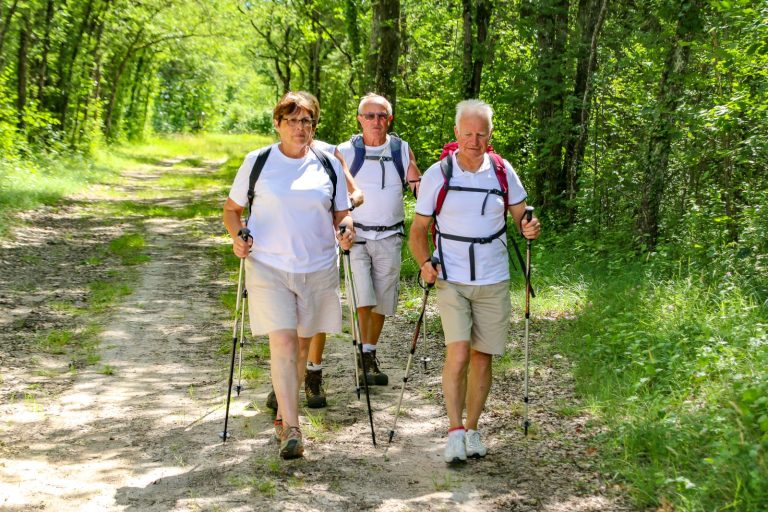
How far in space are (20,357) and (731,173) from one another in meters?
7.64

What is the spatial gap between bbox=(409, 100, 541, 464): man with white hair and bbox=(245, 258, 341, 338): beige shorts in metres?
0.66

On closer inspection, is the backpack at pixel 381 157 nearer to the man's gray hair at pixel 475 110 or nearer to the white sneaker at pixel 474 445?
the man's gray hair at pixel 475 110

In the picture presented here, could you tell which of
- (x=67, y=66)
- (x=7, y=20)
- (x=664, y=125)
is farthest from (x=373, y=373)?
(x=67, y=66)

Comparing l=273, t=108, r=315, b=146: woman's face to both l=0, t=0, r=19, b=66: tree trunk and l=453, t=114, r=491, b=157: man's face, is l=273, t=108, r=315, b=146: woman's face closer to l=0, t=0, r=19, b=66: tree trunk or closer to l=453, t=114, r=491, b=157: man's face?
l=453, t=114, r=491, b=157: man's face

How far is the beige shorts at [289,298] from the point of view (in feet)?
17.0

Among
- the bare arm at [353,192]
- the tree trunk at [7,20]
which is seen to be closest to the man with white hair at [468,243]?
the bare arm at [353,192]

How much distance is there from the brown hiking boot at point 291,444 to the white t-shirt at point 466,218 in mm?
1362

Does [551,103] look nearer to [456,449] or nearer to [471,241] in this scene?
[471,241]

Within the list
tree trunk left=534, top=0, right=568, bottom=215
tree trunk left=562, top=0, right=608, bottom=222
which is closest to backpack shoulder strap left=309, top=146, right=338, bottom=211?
tree trunk left=562, top=0, right=608, bottom=222

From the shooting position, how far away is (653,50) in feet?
32.9

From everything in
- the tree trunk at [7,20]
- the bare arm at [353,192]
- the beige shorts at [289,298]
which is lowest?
the beige shorts at [289,298]

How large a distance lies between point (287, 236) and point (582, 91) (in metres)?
8.43

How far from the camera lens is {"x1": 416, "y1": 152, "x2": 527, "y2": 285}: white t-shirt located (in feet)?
16.6

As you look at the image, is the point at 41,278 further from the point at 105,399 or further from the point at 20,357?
the point at 105,399
